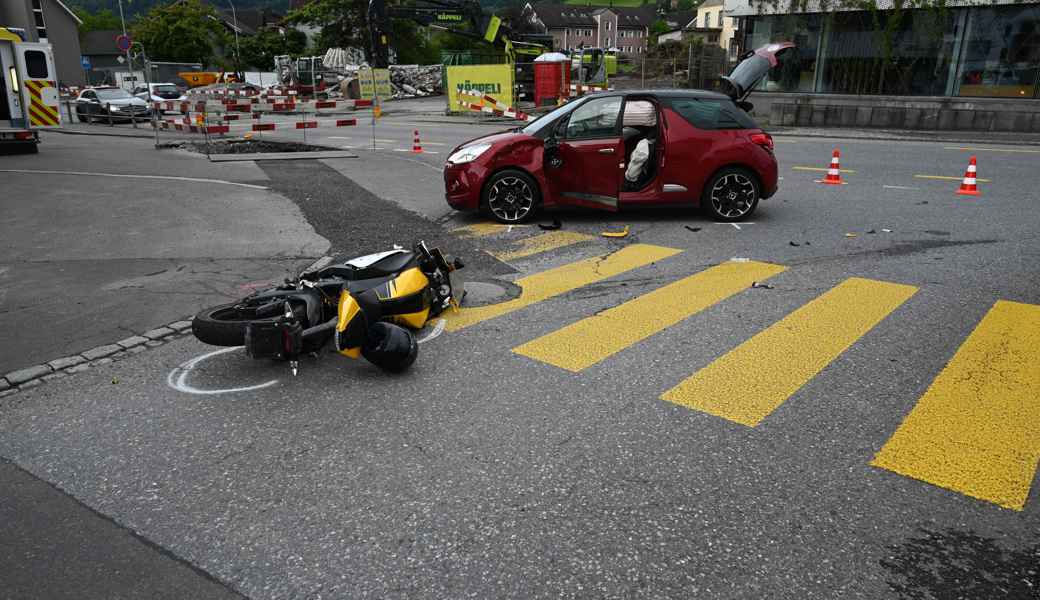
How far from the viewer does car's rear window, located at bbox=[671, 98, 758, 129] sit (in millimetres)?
9461

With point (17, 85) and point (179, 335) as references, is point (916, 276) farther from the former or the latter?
point (17, 85)

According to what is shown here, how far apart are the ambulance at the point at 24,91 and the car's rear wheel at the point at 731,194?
56.5ft

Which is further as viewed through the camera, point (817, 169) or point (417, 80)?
point (417, 80)

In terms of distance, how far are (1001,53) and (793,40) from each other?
24.1ft

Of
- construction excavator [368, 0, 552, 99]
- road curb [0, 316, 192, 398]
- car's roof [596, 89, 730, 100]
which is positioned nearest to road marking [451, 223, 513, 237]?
car's roof [596, 89, 730, 100]

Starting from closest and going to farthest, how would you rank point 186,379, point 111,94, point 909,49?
point 186,379 < point 909,49 < point 111,94

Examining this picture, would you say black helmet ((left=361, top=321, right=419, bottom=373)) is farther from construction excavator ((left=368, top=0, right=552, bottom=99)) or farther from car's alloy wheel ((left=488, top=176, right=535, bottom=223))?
construction excavator ((left=368, top=0, right=552, bottom=99))

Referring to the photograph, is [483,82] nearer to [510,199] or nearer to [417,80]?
[417,80]

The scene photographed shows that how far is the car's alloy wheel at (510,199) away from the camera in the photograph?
9602mm

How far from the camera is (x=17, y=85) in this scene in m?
18.3

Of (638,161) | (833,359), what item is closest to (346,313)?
(833,359)

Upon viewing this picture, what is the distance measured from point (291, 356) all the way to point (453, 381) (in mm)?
1086

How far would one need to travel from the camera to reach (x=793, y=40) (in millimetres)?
29062

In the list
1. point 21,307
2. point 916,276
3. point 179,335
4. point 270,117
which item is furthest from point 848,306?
point 270,117
